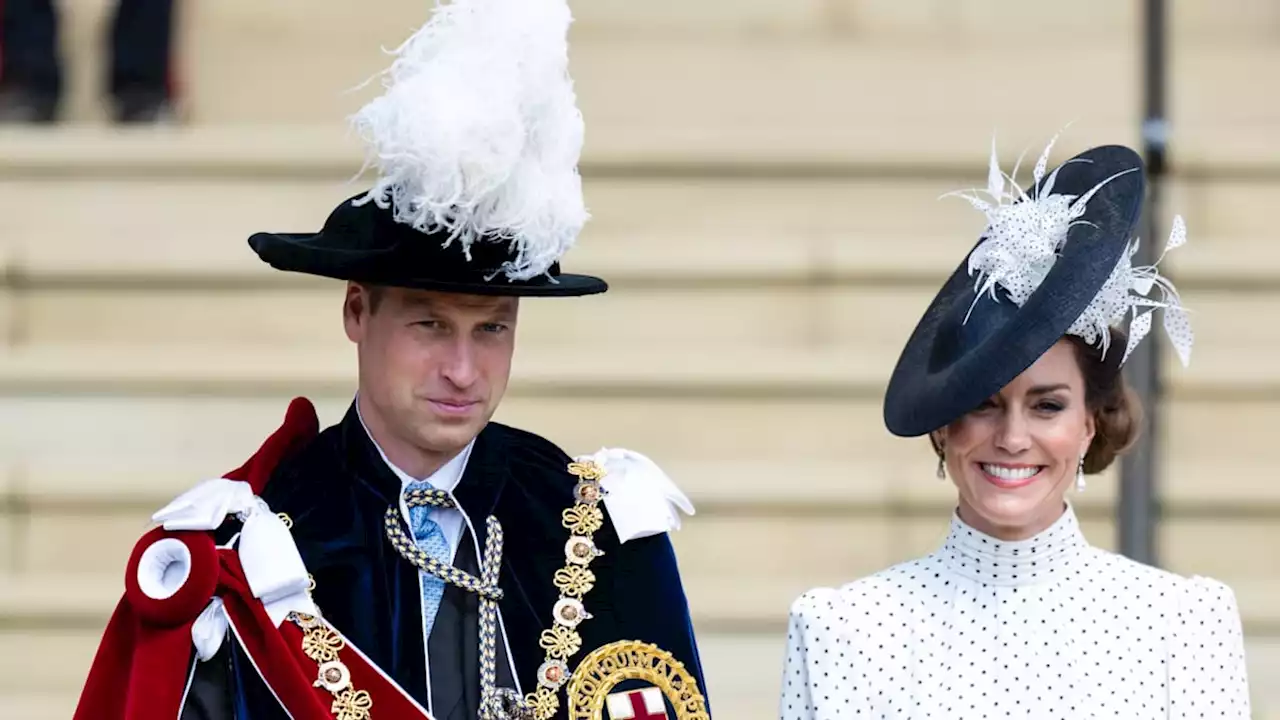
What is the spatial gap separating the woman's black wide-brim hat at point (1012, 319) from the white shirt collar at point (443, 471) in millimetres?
711

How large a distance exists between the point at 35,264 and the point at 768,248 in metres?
2.03

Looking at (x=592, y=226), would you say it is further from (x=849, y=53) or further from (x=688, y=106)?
(x=849, y=53)

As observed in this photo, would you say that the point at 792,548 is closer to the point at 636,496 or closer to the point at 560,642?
the point at 636,496

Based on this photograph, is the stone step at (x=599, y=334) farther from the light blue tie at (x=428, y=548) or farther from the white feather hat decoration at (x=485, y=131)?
the white feather hat decoration at (x=485, y=131)

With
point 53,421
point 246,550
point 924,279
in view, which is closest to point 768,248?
point 924,279

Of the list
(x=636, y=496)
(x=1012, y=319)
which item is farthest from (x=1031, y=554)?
(x=636, y=496)

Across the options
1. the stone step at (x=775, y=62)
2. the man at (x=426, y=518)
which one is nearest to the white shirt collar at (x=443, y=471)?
the man at (x=426, y=518)

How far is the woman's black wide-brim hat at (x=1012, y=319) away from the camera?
122 inches

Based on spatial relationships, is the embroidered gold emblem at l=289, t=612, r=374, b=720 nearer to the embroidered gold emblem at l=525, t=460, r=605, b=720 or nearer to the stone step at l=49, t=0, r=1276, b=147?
the embroidered gold emblem at l=525, t=460, r=605, b=720

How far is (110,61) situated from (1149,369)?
3083mm

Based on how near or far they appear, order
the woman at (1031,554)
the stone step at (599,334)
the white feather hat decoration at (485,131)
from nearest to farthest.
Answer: the white feather hat decoration at (485,131) < the woman at (1031,554) < the stone step at (599,334)

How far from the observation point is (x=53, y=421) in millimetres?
5430

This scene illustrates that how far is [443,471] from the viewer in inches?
125

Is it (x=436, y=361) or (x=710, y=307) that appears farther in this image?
(x=710, y=307)
